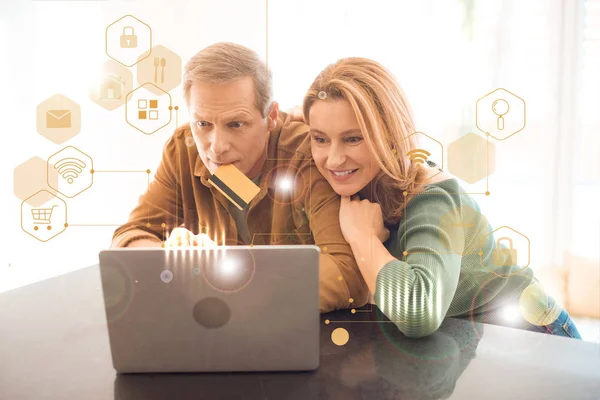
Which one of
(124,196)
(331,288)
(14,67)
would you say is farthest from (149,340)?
(14,67)

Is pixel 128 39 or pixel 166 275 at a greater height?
pixel 128 39

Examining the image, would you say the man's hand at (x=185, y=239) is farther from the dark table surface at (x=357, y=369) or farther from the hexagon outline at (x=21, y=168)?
the hexagon outline at (x=21, y=168)

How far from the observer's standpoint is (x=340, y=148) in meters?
1.25

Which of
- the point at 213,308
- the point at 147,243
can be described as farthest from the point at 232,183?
the point at 213,308

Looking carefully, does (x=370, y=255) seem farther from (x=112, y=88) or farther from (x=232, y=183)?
(x=112, y=88)

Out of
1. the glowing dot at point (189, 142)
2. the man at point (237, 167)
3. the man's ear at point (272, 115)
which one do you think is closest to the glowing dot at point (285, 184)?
the man at point (237, 167)

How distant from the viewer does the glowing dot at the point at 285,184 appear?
1.30 meters

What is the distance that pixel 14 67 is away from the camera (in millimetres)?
1434

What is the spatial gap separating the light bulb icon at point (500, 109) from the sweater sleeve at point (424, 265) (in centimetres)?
27

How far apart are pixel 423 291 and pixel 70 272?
907mm

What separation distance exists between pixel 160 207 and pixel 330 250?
45 centimetres

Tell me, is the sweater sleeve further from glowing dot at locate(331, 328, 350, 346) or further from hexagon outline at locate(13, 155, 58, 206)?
hexagon outline at locate(13, 155, 58, 206)

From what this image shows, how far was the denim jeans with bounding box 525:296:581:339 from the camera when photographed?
1.34 metres

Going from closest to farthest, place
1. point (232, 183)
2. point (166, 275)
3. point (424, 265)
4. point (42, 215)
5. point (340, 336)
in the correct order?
point (166, 275) < point (340, 336) < point (424, 265) < point (232, 183) < point (42, 215)
